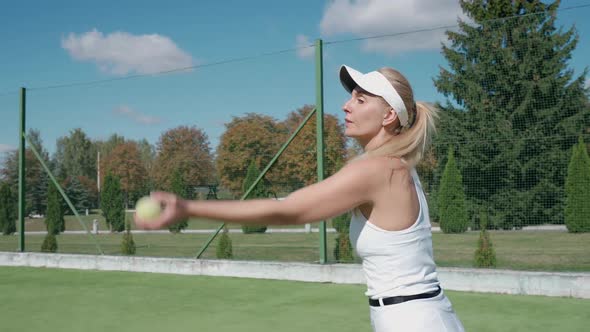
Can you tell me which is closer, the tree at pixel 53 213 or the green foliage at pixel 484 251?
the green foliage at pixel 484 251

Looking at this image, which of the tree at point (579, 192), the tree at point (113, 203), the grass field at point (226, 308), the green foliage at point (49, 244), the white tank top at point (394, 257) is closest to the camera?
the white tank top at point (394, 257)

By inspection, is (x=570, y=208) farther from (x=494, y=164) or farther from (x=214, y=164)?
(x=214, y=164)

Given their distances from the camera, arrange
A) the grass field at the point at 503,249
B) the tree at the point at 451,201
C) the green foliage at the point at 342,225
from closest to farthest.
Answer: the grass field at the point at 503,249 → the tree at the point at 451,201 → the green foliage at the point at 342,225

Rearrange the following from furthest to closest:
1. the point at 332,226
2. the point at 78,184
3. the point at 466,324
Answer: the point at 78,184, the point at 332,226, the point at 466,324

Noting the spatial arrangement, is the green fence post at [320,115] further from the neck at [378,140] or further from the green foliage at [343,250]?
the neck at [378,140]

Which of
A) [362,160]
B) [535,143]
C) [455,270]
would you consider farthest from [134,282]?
[362,160]

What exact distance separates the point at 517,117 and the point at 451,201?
1372 mm

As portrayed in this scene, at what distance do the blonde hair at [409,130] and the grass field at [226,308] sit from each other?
3.41 m

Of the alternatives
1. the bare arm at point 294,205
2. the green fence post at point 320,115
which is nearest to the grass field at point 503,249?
the green fence post at point 320,115

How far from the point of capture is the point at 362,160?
5.65 ft

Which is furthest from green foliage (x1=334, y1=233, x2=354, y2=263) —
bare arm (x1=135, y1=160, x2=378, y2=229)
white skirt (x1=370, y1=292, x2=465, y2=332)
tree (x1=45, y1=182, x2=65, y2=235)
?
tree (x1=45, y1=182, x2=65, y2=235)

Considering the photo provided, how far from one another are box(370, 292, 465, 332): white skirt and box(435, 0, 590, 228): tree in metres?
5.92

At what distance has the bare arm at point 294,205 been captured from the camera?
59.6 inches

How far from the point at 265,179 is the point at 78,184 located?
6.92 metres
